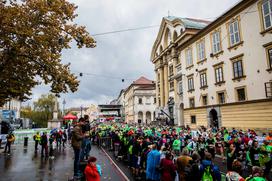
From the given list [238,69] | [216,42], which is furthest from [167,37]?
[238,69]

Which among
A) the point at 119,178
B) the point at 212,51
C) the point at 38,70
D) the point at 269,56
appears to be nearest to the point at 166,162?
the point at 119,178

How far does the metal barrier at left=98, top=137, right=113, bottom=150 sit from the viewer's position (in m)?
21.5

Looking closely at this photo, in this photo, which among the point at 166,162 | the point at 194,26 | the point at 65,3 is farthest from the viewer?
the point at 194,26

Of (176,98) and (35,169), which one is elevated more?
(176,98)

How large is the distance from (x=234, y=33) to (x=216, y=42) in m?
3.47

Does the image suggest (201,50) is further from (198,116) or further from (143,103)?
(143,103)

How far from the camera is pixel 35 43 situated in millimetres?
11031

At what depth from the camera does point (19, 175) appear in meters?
10.6

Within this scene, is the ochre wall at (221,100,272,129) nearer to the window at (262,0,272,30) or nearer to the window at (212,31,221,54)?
the window at (262,0,272,30)

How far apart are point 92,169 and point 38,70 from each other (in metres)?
8.20

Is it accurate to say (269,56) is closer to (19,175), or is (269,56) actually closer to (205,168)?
(205,168)

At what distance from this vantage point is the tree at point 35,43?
10258 millimetres

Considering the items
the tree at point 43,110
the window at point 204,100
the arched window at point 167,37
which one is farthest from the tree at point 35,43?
the tree at point 43,110

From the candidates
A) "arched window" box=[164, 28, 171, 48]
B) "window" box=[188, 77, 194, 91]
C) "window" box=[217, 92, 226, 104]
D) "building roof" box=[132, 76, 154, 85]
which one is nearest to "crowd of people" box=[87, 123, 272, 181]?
"window" box=[217, 92, 226, 104]
